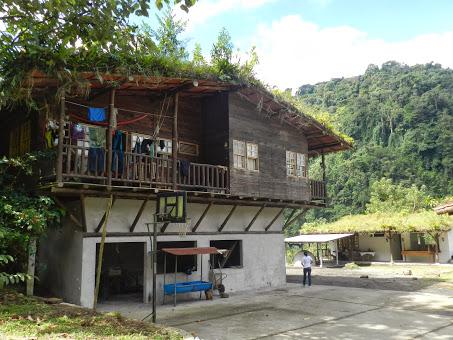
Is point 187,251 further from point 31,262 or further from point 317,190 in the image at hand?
point 317,190

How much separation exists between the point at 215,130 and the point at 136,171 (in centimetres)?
438

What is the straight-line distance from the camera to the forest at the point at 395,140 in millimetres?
54562

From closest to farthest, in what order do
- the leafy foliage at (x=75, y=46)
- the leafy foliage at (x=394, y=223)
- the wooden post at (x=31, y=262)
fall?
the leafy foliage at (x=75, y=46), the wooden post at (x=31, y=262), the leafy foliage at (x=394, y=223)

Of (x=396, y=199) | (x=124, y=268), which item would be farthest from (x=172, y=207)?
(x=396, y=199)

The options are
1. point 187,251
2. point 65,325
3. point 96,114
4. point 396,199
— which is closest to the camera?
point 65,325

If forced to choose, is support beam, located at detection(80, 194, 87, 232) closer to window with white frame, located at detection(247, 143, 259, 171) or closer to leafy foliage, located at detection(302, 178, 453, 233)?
window with white frame, located at detection(247, 143, 259, 171)

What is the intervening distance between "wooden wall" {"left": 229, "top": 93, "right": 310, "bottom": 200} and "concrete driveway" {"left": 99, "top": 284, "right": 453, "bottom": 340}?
381 centimetres

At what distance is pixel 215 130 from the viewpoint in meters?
15.3

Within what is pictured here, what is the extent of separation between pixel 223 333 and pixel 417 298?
8424mm

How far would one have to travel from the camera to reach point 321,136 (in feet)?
60.2

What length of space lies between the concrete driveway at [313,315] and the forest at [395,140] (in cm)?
3486

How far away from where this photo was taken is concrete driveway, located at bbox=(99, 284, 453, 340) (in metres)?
9.43

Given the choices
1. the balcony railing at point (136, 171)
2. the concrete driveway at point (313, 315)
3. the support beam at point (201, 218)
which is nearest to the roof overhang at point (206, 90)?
the balcony railing at point (136, 171)

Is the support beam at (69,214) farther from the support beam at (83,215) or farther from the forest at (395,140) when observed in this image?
the forest at (395,140)
